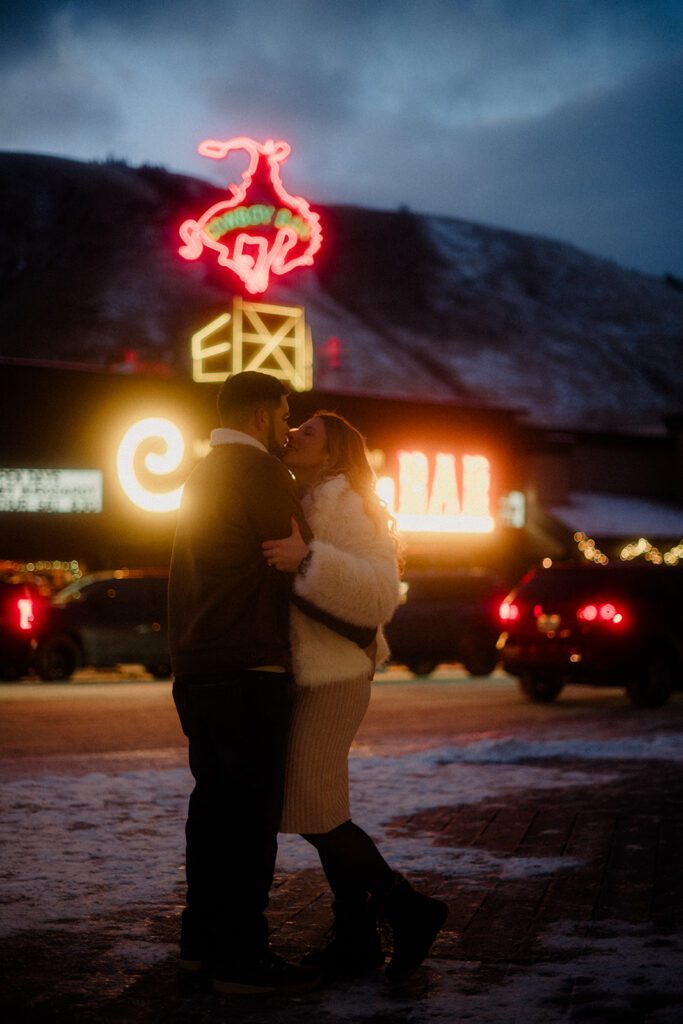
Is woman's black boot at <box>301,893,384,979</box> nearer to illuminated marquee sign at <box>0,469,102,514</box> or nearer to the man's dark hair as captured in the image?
the man's dark hair

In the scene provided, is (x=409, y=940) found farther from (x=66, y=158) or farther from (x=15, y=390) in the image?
(x=66, y=158)

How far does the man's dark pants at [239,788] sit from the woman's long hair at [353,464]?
0.73 metres

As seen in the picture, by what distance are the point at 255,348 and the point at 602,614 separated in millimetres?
21299

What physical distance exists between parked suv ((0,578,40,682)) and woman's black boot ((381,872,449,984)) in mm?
17801

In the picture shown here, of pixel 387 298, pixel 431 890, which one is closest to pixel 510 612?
pixel 431 890

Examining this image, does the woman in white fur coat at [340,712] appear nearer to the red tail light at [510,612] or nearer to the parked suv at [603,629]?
the parked suv at [603,629]

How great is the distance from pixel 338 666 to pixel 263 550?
500 millimetres

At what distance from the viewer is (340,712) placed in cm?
498

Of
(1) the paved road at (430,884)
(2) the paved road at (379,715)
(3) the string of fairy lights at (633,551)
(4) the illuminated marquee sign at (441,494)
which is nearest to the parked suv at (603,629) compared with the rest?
(2) the paved road at (379,715)

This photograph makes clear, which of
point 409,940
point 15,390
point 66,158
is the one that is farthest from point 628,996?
point 66,158

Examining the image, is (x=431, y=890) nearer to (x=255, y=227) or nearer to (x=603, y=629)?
(x=603, y=629)

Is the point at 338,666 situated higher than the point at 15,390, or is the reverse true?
the point at 15,390

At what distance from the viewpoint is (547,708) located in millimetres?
17016

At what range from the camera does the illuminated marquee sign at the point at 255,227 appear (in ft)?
113
